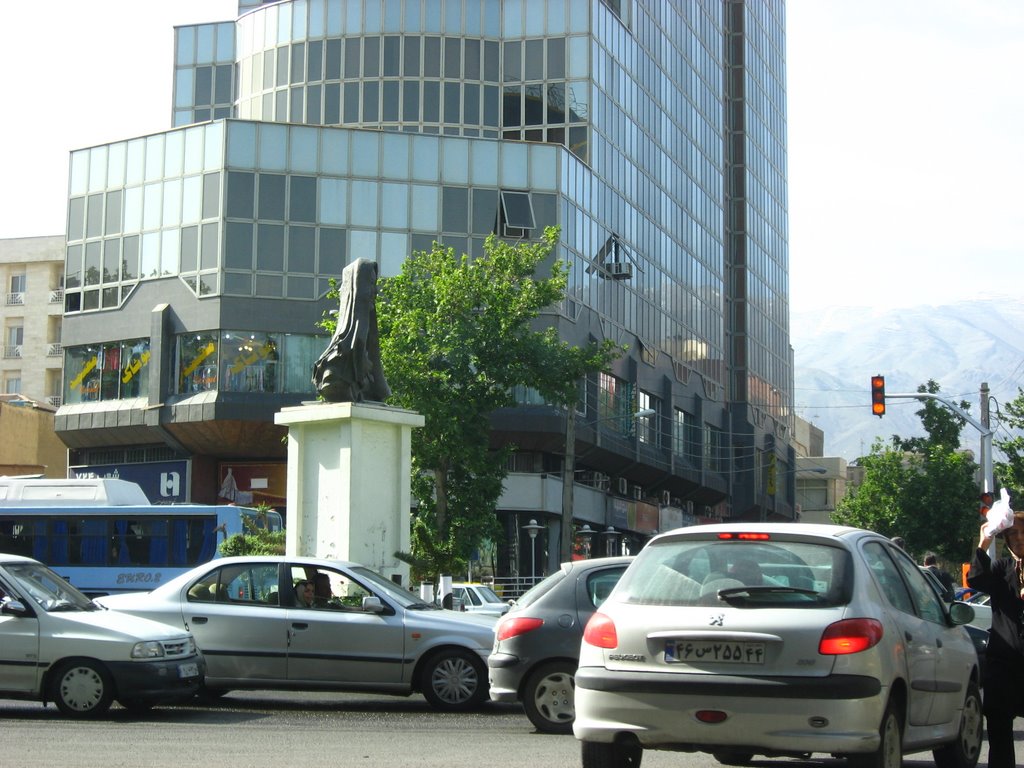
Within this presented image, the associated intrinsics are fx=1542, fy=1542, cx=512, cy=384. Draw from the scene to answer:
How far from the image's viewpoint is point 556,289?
36344mm

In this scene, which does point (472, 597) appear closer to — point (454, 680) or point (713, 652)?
point (454, 680)

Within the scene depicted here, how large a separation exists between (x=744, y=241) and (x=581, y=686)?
82.1m

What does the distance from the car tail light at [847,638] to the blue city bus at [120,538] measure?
26254mm

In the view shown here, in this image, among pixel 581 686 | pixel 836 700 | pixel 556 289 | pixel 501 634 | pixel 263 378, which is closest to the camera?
pixel 836 700

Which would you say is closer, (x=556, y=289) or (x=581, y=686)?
(x=581, y=686)

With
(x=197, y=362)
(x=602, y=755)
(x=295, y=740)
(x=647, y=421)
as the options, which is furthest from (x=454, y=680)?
(x=647, y=421)

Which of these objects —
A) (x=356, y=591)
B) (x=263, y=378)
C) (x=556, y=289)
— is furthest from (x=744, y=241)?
(x=356, y=591)

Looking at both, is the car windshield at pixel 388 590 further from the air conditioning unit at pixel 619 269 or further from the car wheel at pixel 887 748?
the air conditioning unit at pixel 619 269

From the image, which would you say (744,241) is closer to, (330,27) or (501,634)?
(330,27)

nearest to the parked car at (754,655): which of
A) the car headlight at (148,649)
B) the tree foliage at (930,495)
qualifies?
the car headlight at (148,649)

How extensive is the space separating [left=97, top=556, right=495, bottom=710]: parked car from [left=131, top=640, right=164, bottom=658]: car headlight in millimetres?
1494

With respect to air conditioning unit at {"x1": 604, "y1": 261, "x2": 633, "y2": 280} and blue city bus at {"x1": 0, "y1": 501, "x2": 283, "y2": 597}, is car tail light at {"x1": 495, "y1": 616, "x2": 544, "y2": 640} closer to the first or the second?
blue city bus at {"x1": 0, "y1": 501, "x2": 283, "y2": 597}

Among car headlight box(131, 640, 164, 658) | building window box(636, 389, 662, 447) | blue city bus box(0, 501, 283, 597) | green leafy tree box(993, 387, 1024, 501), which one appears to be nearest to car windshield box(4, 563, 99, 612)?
car headlight box(131, 640, 164, 658)

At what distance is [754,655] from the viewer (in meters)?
7.64
